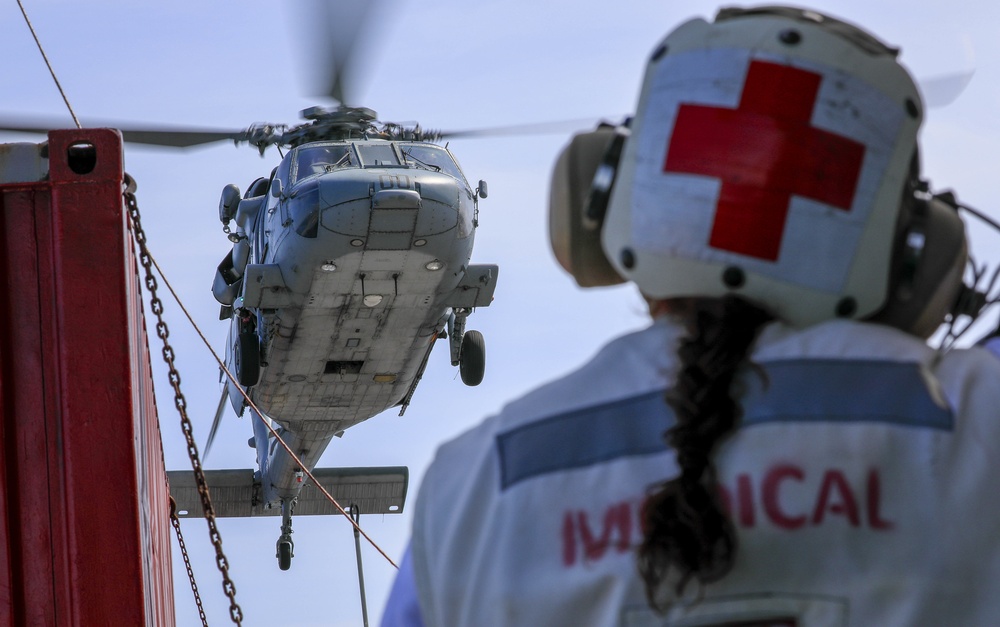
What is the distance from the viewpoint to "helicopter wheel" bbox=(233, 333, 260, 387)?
13.0m

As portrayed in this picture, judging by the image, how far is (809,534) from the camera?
1288mm

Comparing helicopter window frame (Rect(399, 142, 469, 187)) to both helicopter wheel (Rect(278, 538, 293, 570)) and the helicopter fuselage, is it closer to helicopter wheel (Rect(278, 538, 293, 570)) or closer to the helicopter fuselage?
the helicopter fuselage

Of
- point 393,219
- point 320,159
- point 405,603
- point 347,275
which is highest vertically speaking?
point 405,603

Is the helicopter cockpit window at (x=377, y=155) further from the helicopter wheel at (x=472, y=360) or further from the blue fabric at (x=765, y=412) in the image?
the blue fabric at (x=765, y=412)

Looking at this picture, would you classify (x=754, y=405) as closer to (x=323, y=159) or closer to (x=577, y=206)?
(x=577, y=206)

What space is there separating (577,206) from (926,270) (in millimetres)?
412

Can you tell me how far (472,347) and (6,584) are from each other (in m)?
11.6

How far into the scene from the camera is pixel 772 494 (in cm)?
129

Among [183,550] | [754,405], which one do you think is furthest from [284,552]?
[754,405]

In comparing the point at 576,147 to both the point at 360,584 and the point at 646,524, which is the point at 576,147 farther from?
the point at 360,584

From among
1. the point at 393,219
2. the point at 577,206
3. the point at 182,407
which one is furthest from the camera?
Answer: the point at 393,219

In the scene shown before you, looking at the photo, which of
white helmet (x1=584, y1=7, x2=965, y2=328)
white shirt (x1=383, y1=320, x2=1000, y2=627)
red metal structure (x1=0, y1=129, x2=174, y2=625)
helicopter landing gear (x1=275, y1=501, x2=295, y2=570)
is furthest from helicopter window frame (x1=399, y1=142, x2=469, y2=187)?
white shirt (x1=383, y1=320, x2=1000, y2=627)

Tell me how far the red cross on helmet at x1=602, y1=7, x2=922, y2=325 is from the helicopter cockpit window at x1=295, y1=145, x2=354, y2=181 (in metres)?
11.0

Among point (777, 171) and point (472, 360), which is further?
point (472, 360)
